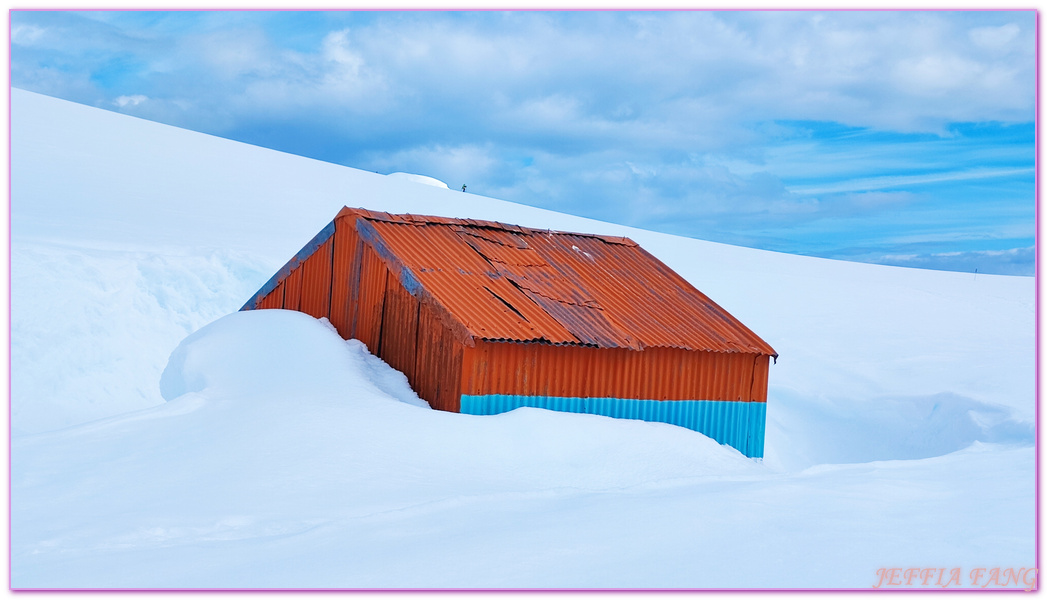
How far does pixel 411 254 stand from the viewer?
13.0 metres

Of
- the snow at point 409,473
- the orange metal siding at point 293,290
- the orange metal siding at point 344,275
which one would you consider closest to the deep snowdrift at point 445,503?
the snow at point 409,473

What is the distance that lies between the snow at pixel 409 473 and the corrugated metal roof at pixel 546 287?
4.91ft

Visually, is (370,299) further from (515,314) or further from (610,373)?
(610,373)

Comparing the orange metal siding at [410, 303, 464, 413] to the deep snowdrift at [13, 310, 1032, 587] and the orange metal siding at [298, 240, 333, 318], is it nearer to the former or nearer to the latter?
the deep snowdrift at [13, 310, 1032, 587]

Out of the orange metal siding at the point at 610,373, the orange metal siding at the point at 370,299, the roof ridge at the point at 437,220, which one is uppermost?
the roof ridge at the point at 437,220

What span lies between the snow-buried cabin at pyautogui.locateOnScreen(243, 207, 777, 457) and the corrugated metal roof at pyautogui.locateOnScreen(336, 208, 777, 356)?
1.3 inches

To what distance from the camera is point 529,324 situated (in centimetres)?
1183

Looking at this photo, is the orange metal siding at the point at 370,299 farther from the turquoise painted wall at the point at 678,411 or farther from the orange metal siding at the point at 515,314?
the turquoise painted wall at the point at 678,411

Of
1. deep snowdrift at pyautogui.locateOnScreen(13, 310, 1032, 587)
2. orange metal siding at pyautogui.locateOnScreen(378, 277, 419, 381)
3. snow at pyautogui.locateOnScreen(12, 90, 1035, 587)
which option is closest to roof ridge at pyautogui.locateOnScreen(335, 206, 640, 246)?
orange metal siding at pyautogui.locateOnScreen(378, 277, 419, 381)

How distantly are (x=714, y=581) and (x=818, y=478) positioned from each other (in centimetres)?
329

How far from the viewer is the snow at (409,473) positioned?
18.1 feet

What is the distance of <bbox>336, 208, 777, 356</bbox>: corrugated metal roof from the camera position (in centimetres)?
1195

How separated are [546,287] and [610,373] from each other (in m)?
2.00

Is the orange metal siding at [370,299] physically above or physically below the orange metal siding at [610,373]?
above
